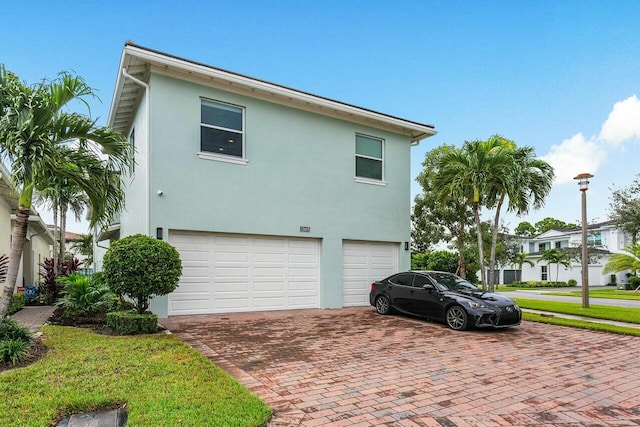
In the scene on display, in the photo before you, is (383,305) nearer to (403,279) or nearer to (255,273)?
(403,279)

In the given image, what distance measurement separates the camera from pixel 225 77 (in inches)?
398

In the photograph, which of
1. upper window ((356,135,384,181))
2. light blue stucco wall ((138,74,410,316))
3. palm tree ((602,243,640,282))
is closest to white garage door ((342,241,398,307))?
light blue stucco wall ((138,74,410,316))

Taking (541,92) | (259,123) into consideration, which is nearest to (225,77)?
(259,123)

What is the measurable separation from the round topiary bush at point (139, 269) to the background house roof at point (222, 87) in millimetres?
4532

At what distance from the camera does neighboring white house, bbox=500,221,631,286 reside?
124 ft

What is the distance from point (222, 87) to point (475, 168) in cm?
782

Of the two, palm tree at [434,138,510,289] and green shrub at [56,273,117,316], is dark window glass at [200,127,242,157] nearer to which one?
green shrub at [56,273,117,316]

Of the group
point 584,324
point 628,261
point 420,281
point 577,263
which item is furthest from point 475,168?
point 577,263

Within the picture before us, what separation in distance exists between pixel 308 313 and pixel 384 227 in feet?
13.5

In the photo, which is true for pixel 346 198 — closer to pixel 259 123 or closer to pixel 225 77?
pixel 259 123

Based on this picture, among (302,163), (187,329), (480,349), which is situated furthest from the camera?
(302,163)

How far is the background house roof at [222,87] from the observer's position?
30.7 feet

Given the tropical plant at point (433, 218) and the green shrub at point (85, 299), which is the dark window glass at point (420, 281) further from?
the tropical plant at point (433, 218)

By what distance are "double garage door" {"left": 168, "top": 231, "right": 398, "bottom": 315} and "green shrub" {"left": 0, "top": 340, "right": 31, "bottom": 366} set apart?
14.3 feet
